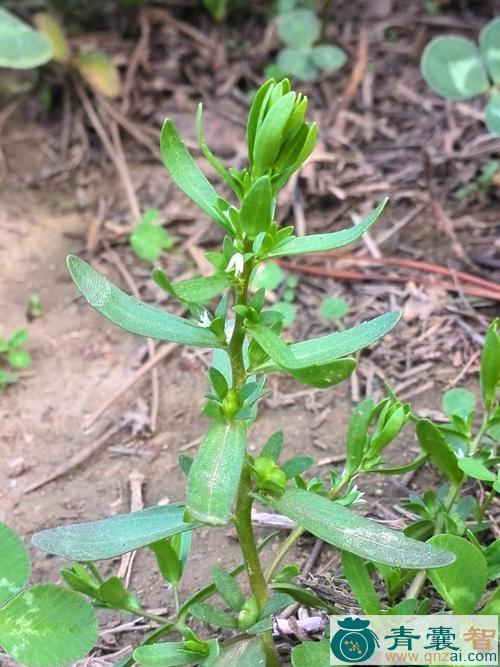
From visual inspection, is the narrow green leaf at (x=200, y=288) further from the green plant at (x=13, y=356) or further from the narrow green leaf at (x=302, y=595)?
the green plant at (x=13, y=356)

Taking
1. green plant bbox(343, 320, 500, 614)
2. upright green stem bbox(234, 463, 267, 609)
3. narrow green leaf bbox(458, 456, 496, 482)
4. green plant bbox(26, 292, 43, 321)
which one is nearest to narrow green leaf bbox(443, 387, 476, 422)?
green plant bbox(343, 320, 500, 614)

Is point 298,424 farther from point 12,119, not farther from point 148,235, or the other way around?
point 12,119

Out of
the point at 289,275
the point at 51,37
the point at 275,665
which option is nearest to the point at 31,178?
the point at 51,37

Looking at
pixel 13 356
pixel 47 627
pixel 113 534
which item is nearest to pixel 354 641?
pixel 113 534

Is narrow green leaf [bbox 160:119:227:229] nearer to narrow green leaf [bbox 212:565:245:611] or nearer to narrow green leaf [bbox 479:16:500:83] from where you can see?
narrow green leaf [bbox 212:565:245:611]

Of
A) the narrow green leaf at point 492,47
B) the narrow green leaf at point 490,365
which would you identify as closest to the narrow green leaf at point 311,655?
the narrow green leaf at point 490,365

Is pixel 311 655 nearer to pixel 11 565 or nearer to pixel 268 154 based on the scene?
pixel 11 565
